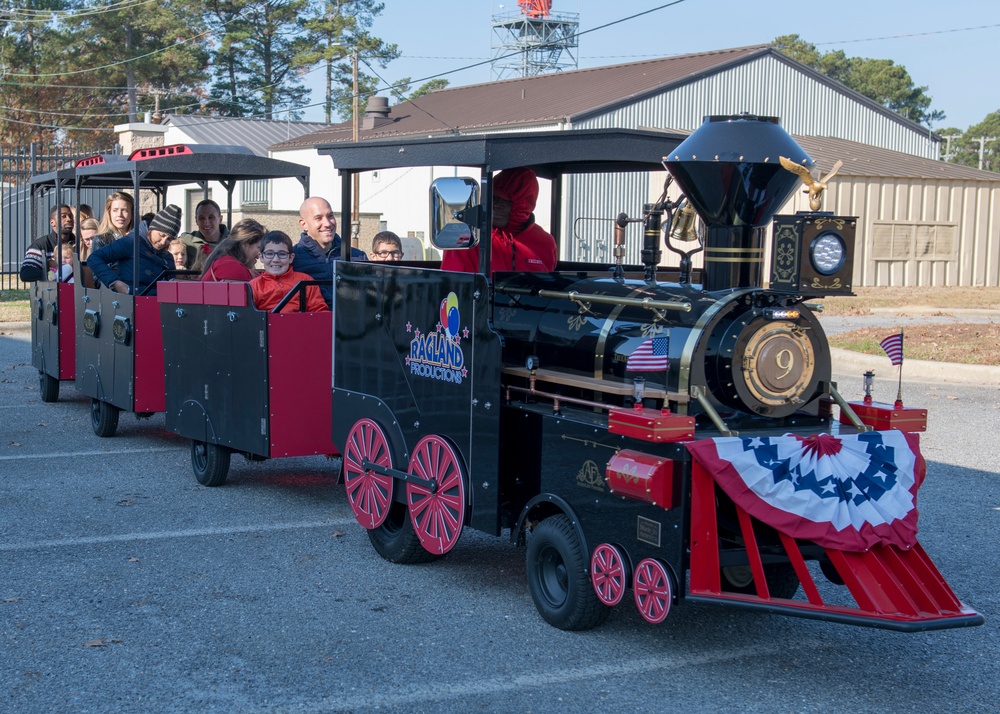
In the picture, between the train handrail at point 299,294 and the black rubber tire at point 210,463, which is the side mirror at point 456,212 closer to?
the train handrail at point 299,294

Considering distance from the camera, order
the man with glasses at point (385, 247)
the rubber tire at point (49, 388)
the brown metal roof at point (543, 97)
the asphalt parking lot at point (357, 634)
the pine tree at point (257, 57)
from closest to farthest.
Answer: the asphalt parking lot at point (357, 634) → the man with glasses at point (385, 247) → the rubber tire at point (49, 388) → the brown metal roof at point (543, 97) → the pine tree at point (257, 57)

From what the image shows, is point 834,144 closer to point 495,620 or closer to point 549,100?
Answer: point 549,100

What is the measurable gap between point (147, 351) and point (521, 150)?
465cm

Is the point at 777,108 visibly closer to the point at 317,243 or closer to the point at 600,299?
the point at 317,243

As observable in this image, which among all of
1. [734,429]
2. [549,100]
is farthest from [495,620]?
[549,100]

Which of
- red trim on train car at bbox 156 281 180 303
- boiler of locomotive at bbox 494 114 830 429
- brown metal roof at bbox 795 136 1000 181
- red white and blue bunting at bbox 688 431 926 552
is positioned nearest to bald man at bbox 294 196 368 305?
red trim on train car at bbox 156 281 180 303

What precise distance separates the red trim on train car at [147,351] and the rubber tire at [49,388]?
2772 millimetres

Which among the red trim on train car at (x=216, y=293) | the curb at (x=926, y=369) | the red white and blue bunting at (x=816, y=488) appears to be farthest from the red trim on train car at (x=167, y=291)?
the curb at (x=926, y=369)

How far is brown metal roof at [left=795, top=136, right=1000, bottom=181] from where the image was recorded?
28.5m

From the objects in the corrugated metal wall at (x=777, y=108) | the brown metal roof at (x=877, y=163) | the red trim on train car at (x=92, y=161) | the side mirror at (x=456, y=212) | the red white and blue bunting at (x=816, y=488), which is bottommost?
the red white and blue bunting at (x=816, y=488)

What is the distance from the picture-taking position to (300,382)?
685 cm

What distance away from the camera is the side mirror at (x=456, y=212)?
16.3 feet

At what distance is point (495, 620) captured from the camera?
4.81 m

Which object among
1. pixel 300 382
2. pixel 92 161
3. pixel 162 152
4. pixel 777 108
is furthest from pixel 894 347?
pixel 777 108
